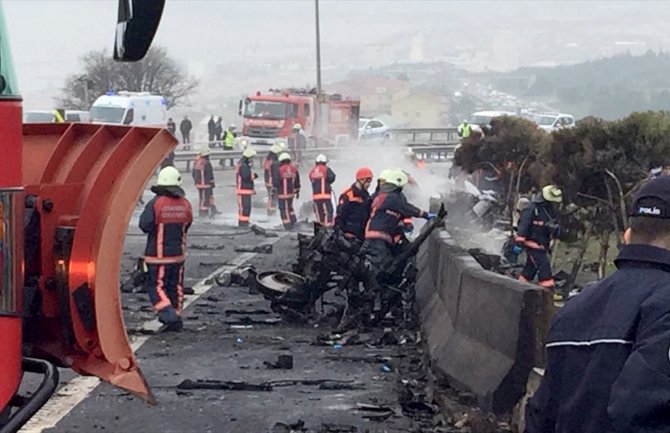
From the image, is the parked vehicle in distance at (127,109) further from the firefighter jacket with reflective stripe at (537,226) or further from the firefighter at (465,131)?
the firefighter jacket with reflective stripe at (537,226)

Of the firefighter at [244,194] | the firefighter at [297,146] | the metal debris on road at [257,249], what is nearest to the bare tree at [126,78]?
the firefighter at [297,146]

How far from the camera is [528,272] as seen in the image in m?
14.5

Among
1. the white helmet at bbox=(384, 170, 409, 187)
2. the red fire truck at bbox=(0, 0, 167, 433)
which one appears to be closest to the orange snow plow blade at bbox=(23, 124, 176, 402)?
the red fire truck at bbox=(0, 0, 167, 433)

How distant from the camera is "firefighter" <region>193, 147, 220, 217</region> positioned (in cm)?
2681

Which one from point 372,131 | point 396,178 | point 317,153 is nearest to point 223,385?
point 396,178

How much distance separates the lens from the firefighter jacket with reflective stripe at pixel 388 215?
43.4ft

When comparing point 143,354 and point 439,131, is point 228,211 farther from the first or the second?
point 439,131

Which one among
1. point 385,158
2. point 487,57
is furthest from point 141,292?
point 487,57

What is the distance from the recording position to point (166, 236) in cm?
1176

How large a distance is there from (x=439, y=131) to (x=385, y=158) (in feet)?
87.9

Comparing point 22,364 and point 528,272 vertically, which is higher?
point 22,364

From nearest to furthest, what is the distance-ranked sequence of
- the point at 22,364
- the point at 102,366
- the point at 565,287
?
1. the point at 22,364
2. the point at 102,366
3. the point at 565,287

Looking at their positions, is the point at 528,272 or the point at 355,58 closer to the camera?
the point at 528,272

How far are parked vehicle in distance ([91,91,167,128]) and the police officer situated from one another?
35.0m
